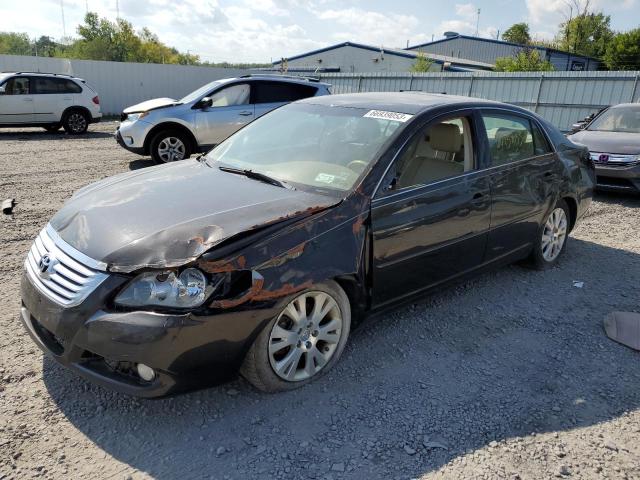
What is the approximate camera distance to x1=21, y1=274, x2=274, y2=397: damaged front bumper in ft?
7.84

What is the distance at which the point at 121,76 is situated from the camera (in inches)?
852

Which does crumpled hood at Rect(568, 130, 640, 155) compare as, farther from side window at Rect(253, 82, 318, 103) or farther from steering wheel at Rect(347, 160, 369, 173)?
steering wheel at Rect(347, 160, 369, 173)

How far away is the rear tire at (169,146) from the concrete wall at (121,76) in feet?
45.1

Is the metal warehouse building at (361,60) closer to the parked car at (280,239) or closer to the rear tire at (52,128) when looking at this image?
the rear tire at (52,128)

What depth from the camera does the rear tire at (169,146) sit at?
9.38 meters

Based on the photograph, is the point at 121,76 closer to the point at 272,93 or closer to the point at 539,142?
the point at 272,93

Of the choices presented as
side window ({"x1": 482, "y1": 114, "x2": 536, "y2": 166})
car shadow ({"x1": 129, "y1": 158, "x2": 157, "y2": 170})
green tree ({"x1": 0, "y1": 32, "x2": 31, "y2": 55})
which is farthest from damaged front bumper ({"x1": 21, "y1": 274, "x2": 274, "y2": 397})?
green tree ({"x1": 0, "y1": 32, "x2": 31, "y2": 55})

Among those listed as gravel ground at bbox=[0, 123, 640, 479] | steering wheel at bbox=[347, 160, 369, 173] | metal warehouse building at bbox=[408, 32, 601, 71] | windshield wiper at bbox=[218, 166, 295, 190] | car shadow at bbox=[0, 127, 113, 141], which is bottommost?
car shadow at bbox=[0, 127, 113, 141]

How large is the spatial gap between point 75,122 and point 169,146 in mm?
6615

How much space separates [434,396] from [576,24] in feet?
202

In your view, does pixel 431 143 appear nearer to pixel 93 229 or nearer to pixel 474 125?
pixel 474 125

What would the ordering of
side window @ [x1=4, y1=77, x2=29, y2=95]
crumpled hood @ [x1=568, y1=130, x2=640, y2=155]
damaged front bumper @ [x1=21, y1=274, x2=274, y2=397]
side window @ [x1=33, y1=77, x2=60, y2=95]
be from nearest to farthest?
damaged front bumper @ [x1=21, y1=274, x2=274, y2=397] → crumpled hood @ [x1=568, y1=130, x2=640, y2=155] → side window @ [x1=4, y1=77, x2=29, y2=95] → side window @ [x1=33, y1=77, x2=60, y2=95]

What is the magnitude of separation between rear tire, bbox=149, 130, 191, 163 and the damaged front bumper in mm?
7211

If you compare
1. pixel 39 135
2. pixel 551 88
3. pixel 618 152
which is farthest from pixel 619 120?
pixel 39 135
